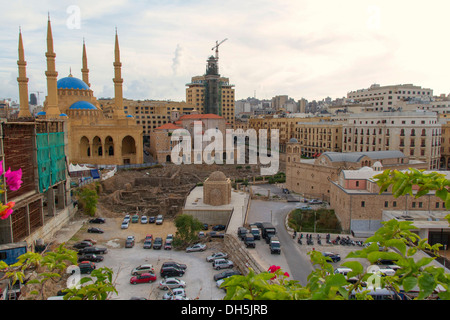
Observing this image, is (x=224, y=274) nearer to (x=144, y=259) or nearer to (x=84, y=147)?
(x=144, y=259)

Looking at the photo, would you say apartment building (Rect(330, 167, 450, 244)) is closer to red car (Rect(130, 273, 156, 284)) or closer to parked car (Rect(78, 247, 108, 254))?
red car (Rect(130, 273, 156, 284))

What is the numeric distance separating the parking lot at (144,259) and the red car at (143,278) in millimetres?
164

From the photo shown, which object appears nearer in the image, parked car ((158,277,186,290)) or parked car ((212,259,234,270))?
parked car ((158,277,186,290))

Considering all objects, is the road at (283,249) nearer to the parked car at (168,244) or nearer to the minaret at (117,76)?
the parked car at (168,244)

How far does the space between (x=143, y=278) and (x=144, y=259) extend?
2.80 meters

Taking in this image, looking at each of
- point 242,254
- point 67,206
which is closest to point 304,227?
point 242,254

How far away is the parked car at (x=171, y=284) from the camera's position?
1426 cm

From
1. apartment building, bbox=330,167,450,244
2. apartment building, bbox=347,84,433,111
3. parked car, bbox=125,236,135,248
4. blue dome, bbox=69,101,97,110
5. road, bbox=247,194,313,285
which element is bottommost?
parked car, bbox=125,236,135,248

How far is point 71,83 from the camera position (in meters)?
43.3

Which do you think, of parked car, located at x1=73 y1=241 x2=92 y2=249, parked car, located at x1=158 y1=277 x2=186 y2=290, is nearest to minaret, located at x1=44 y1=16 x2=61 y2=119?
parked car, located at x1=73 y1=241 x2=92 y2=249

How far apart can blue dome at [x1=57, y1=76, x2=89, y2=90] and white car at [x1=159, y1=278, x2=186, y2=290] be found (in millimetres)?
35634

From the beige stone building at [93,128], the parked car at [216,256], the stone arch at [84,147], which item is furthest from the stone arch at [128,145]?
the parked car at [216,256]

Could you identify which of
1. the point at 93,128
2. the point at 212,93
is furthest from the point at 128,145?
the point at 212,93

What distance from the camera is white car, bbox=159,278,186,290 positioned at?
14.3 meters
